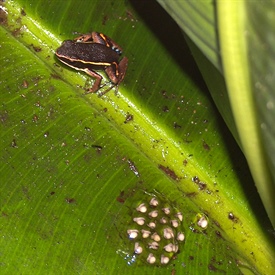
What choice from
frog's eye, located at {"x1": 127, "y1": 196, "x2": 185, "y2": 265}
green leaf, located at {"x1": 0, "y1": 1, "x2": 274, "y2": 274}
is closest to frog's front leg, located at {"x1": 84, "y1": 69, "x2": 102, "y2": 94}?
green leaf, located at {"x1": 0, "y1": 1, "x2": 274, "y2": 274}

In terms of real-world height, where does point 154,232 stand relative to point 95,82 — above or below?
below

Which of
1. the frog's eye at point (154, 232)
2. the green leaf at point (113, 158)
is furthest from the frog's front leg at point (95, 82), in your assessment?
the frog's eye at point (154, 232)

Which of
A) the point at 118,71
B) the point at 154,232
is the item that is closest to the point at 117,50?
the point at 118,71

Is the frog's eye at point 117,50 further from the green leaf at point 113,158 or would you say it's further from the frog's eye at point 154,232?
the frog's eye at point 154,232

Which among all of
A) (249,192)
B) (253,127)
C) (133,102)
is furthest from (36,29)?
(253,127)

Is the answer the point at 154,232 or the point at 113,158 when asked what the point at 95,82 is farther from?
the point at 154,232

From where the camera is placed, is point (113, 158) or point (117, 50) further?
point (117, 50)

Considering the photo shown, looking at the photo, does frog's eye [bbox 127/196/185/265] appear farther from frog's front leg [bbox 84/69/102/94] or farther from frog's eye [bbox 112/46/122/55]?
frog's eye [bbox 112/46/122/55]

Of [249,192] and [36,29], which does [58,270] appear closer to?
[249,192]
